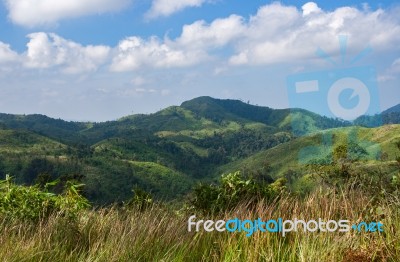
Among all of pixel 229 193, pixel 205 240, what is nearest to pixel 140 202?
pixel 229 193

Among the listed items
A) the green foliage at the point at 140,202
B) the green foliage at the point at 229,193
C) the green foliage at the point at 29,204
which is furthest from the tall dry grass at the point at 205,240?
the green foliage at the point at 229,193

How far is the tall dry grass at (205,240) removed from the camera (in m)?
4.20

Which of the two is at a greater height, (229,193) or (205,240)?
(229,193)

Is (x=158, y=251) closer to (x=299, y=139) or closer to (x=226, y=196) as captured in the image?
(x=226, y=196)

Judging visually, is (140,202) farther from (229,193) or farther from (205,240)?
(205,240)

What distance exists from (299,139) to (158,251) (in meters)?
190

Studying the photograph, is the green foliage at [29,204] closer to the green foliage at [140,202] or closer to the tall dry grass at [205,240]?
the tall dry grass at [205,240]

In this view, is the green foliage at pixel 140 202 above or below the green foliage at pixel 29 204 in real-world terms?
below

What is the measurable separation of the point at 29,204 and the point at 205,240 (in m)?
2.33

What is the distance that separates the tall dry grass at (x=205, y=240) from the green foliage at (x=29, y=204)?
18 centimetres

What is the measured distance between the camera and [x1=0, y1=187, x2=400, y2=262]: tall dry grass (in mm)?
4199

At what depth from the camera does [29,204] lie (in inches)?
216

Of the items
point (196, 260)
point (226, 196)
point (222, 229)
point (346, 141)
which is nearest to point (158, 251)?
point (196, 260)

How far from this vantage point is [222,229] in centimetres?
493
